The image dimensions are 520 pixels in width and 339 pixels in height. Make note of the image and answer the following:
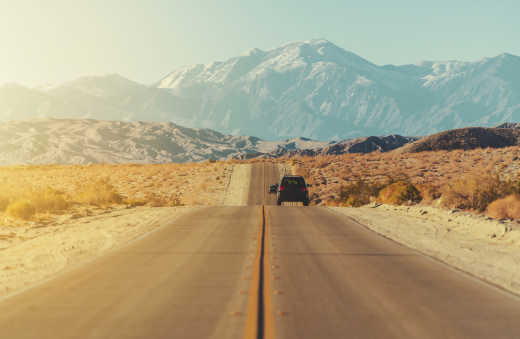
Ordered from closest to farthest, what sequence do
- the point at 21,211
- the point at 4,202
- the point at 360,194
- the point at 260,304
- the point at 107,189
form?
the point at 260,304, the point at 21,211, the point at 4,202, the point at 107,189, the point at 360,194

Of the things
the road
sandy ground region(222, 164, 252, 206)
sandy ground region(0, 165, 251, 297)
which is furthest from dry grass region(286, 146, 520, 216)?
sandy ground region(0, 165, 251, 297)

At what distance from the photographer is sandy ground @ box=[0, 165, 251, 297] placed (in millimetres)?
10688

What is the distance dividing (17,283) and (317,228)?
32.8 ft

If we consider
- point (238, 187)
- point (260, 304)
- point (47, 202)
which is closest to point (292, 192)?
point (47, 202)

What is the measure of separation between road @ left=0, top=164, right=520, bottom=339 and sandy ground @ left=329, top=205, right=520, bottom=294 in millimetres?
773

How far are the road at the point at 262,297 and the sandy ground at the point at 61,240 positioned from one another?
88cm

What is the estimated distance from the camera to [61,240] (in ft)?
50.0

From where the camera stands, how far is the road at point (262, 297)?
6348 millimetres

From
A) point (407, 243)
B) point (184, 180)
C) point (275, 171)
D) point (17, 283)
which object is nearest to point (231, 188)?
point (184, 180)

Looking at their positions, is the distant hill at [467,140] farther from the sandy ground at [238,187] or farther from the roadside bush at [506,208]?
the roadside bush at [506,208]

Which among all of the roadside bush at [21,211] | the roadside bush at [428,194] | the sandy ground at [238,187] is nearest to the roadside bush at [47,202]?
the roadside bush at [21,211]

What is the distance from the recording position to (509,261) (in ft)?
38.1

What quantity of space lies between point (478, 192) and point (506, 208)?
340 cm

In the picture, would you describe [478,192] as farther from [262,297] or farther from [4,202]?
[4,202]
